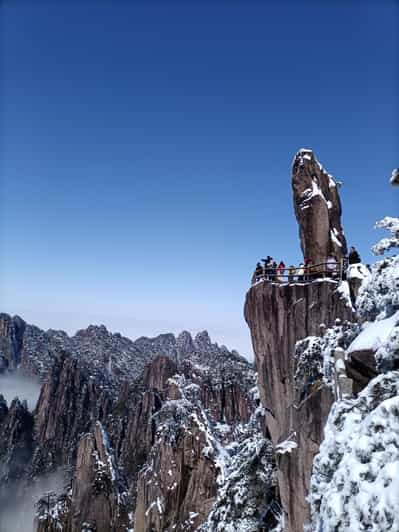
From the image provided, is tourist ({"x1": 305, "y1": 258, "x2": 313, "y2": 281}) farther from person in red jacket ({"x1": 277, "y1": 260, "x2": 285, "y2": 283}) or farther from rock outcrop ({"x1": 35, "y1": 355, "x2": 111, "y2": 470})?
rock outcrop ({"x1": 35, "y1": 355, "x2": 111, "y2": 470})

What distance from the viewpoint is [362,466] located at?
7.00 meters

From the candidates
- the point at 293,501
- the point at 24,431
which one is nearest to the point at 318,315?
the point at 293,501

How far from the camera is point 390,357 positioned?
813cm

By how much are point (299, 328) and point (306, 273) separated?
2711mm

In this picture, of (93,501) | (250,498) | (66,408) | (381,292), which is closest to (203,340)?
(66,408)

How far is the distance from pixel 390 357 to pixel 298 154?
582 inches

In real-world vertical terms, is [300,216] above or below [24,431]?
above

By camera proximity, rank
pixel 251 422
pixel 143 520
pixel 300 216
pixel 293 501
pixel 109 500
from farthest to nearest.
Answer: pixel 109 500
pixel 143 520
pixel 251 422
pixel 300 216
pixel 293 501

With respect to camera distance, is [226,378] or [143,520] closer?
[143,520]

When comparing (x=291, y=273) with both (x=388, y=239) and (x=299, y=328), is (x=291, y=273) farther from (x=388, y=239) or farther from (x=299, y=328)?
(x=388, y=239)

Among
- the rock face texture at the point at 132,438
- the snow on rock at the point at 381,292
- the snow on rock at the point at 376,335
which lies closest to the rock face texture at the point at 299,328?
the snow on rock at the point at 381,292

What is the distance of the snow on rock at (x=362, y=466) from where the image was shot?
6.42 meters

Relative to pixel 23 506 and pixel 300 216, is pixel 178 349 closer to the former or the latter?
pixel 23 506

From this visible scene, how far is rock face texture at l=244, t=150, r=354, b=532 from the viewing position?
14.5 meters
